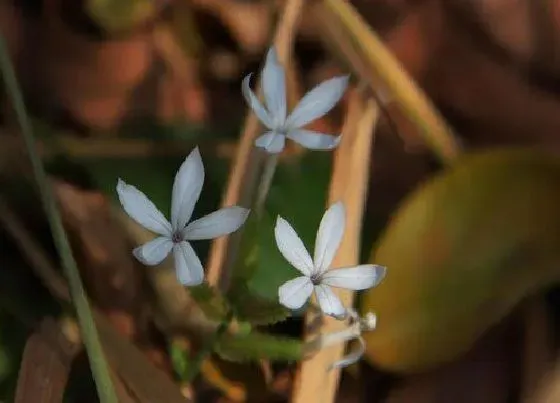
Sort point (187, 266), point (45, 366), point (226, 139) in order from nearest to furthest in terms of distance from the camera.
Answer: point (187, 266)
point (45, 366)
point (226, 139)

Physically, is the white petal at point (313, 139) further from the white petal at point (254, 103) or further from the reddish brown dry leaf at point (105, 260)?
the reddish brown dry leaf at point (105, 260)

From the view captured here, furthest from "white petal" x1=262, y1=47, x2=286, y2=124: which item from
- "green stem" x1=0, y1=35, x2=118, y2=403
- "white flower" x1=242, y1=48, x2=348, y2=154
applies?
"green stem" x1=0, y1=35, x2=118, y2=403

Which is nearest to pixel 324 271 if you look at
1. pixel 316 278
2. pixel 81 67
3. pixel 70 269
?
pixel 316 278

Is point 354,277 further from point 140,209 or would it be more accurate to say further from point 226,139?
point 226,139

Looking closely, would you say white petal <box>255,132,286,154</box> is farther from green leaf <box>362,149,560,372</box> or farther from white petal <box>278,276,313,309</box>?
green leaf <box>362,149,560,372</box>

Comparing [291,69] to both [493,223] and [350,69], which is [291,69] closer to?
[350,69]

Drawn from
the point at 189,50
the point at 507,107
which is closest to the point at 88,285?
the point at 189,50

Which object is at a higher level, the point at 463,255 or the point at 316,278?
the point at 463,255
